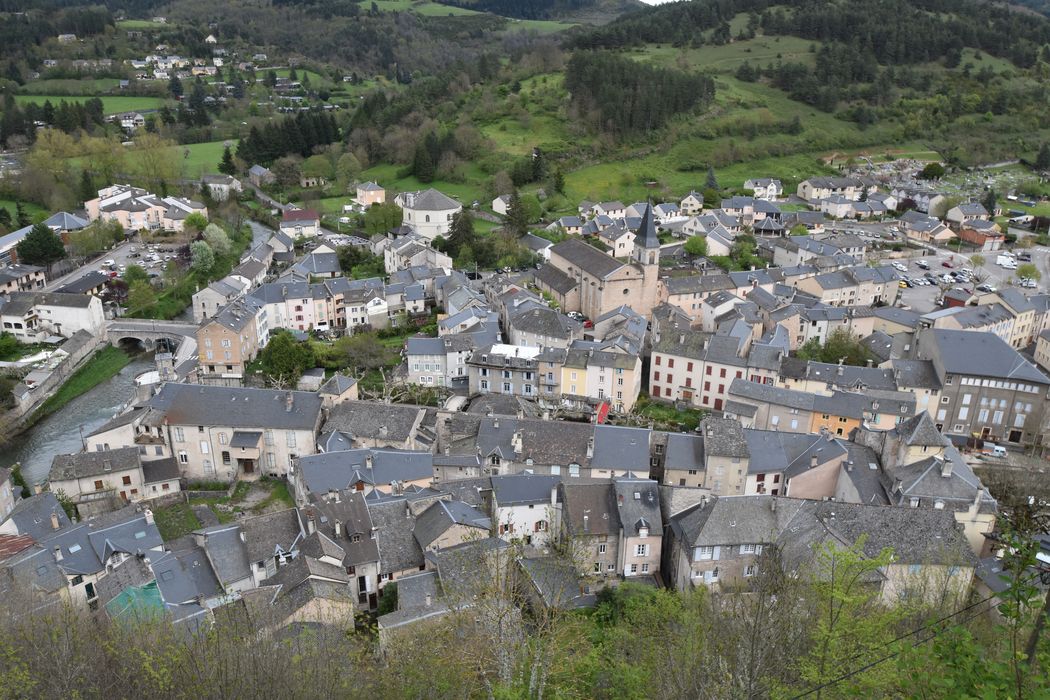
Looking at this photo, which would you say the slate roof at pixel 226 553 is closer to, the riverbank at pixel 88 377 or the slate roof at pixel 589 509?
the slate roof at pixel 589 509

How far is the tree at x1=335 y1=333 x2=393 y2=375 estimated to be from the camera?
39.9 m

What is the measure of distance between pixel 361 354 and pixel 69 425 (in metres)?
14.4

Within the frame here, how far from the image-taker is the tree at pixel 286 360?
38.7 meters

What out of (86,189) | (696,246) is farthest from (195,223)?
(696,246)

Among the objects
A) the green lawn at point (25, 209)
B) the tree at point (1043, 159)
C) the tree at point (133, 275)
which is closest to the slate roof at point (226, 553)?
the tree at point (133, 275)

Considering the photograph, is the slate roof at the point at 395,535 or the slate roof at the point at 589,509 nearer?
the slate roof at the point at 395,535

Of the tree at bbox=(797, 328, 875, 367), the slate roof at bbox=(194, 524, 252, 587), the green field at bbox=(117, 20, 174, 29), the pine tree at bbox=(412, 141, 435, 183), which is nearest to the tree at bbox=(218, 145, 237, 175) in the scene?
the pine tree at bbox=(412, 141, 435, 183)

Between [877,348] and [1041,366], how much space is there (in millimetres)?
11107

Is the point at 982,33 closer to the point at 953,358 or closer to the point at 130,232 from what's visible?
the point at 953,358

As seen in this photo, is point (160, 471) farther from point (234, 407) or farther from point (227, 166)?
point (227, 166)

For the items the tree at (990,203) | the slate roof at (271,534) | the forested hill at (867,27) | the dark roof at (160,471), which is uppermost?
the forested hill at (867,27)

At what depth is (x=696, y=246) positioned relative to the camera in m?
57.1

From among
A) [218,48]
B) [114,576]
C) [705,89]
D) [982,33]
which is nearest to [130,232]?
[114,576]

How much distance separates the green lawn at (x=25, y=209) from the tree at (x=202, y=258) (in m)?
16.7
